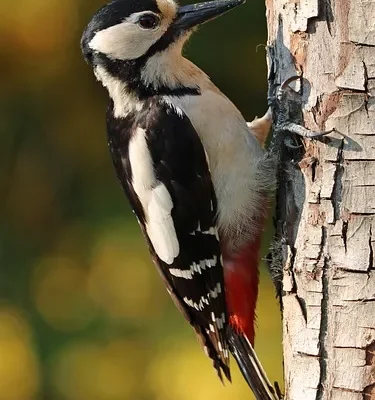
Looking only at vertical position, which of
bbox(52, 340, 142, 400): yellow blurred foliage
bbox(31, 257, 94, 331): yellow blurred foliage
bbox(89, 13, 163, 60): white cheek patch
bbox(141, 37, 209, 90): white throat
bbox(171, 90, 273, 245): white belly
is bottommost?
bbox(52, 340, 142, 400): yellow blurred foliage

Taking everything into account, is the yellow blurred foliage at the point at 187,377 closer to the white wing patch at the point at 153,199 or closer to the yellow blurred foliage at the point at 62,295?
the yellow blurred foliage at the point at 62,295

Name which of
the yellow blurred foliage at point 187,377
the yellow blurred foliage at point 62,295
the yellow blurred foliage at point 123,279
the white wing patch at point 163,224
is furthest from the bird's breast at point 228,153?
the yellow blurred foliage at point 62,295

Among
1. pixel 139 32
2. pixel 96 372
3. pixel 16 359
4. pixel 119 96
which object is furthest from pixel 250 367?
pixel 16 359

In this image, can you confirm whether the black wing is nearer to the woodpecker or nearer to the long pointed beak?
the woodpecker

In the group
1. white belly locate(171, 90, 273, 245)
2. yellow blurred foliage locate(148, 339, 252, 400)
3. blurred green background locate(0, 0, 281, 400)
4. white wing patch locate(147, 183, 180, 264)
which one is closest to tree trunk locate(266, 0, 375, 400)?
white belly locate(171, 90, 273, 245)

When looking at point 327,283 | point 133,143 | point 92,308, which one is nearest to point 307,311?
point 327,283

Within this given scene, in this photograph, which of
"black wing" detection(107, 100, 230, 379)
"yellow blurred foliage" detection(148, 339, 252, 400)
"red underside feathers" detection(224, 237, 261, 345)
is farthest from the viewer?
"yellow blurred foliage" detection(148, 339, 252, 400)

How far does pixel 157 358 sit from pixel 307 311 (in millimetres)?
1156

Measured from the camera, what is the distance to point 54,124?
294cm

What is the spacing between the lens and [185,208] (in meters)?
1.83

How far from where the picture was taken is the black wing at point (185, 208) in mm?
1787

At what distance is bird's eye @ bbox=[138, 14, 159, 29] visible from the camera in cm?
186

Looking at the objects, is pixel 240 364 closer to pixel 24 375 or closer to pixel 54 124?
pixel 24 375

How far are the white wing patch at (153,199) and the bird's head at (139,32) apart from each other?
15cm
